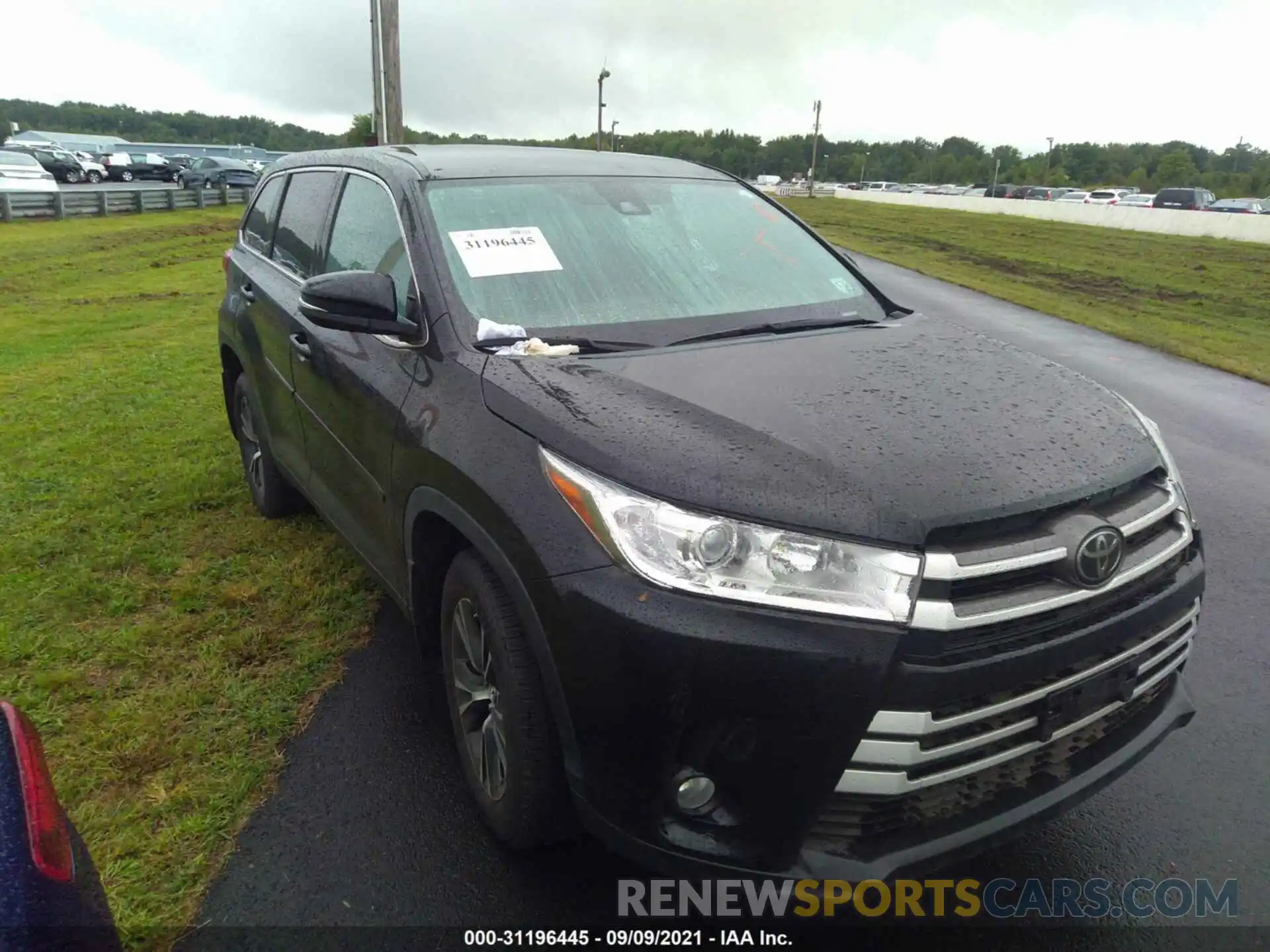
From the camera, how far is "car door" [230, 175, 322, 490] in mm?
4078

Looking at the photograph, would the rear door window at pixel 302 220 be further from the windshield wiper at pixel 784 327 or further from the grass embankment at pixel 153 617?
the windshield wiper at pixel 784 327

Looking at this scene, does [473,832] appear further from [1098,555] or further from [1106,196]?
[1106,196]

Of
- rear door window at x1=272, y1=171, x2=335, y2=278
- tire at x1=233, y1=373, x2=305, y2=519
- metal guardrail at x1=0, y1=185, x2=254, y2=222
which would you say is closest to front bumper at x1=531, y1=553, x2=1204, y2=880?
rear door window at x1=272, y1=171, x2=335, y2=278

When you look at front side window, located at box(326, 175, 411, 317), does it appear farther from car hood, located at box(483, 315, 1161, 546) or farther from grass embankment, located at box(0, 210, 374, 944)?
grass embankment, located at box(0, 210, 374, 944)

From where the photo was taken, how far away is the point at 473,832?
8.91 feet

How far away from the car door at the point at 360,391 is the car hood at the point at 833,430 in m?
0.59

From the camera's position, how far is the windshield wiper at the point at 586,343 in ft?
9.06

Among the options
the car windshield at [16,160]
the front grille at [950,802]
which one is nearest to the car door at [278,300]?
the front grille at [950,802]

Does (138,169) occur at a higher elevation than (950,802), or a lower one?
higher

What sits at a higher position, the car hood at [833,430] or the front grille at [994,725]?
the car hood at [833,430]

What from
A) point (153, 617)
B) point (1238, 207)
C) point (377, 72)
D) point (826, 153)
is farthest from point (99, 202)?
point (826, 153)

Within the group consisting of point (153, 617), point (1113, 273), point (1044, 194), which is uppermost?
point (1044, 194)

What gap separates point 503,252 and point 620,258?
0.42m

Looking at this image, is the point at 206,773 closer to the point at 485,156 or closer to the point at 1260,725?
the point at 485,156
